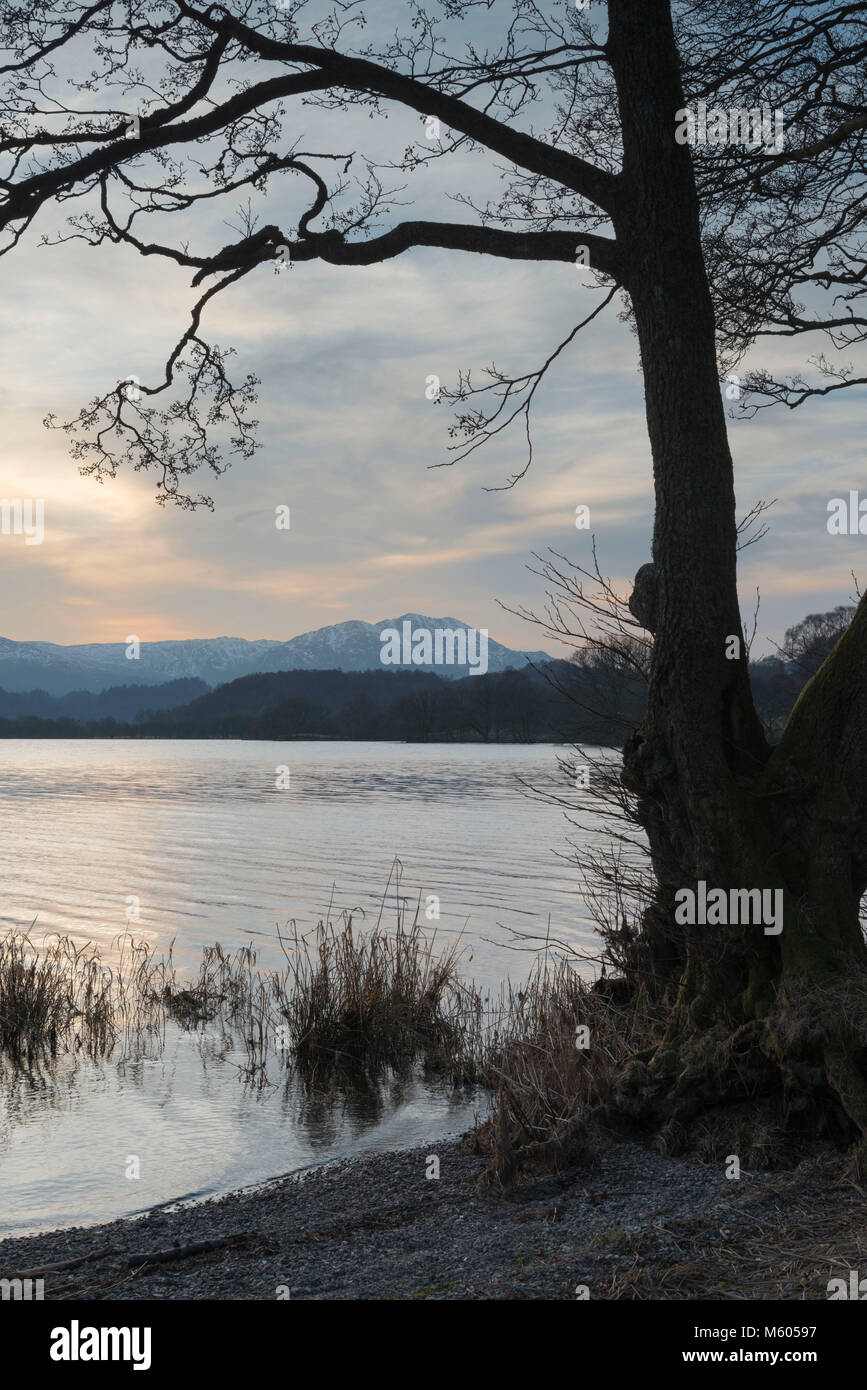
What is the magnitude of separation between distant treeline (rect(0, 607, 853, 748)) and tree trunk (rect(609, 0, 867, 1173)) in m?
0.81

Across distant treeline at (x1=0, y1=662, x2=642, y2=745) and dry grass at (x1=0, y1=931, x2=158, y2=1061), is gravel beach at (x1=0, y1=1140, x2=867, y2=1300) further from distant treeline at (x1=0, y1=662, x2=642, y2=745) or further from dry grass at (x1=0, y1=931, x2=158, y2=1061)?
distant treeline at (x1=0, y1=662, x2=642, y2=745)

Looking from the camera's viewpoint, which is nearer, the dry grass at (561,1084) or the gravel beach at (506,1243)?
the gravel beach at (506,1243)

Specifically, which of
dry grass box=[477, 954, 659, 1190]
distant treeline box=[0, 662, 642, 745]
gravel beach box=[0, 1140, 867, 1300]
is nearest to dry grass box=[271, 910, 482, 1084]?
dry grass box=[477, 954, 659, 1190]

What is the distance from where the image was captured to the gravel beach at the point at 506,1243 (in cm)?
469

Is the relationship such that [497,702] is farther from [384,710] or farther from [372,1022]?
[372,1022]

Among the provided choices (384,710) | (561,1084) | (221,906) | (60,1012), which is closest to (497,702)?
(384,710)

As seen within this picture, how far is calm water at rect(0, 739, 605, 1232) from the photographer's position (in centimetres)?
907

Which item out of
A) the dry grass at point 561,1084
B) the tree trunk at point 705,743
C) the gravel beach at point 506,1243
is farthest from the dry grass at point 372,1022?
the tree trunk at point 705,743

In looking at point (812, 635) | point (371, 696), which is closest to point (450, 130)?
point (812, 635)

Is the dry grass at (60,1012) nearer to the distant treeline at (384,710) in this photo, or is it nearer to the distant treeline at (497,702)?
the distant treeline at (497,702)

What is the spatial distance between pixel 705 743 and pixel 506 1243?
3.26 m

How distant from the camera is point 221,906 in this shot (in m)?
24.2

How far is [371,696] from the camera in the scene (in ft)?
562

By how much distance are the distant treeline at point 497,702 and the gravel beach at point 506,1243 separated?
3.26 m
